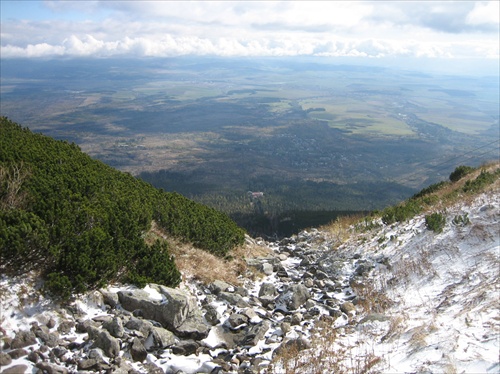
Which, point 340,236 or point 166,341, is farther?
point 340,236

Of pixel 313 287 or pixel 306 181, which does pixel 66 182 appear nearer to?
pixel 313 287

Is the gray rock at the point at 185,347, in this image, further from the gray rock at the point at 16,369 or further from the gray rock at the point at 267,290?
the gray rock at the point at 267,290

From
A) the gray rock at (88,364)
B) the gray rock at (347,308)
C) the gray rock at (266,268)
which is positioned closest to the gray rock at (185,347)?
the gray rock at (88,364)

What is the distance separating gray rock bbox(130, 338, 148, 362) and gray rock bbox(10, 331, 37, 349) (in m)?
1.49

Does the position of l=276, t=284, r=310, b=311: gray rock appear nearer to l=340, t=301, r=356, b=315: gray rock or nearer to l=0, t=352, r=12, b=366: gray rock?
l=340, t=301, r=356, b=315: gray rock

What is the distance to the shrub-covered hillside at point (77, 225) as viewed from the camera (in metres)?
6.78

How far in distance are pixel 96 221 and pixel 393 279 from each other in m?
7.98

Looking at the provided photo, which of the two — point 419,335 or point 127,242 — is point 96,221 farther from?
point 419,335

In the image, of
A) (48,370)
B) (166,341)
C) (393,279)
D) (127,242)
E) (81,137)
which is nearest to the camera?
(48,370)

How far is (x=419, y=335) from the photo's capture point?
634cm

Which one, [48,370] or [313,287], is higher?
[48,370]

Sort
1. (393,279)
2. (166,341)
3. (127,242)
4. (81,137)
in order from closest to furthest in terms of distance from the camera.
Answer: (166,341) < (127,242) < (393,279) < (81,137)

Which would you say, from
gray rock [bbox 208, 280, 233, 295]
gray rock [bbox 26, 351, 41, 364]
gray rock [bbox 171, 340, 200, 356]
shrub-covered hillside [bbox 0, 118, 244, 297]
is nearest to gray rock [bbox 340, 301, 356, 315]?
gray rock [bbox 208, 280, 233, 295]

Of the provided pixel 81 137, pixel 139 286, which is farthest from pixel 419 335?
pixel 81 137
